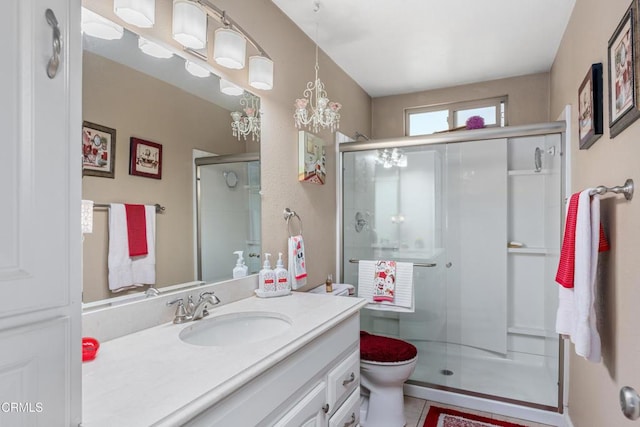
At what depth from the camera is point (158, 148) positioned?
133 centimetres

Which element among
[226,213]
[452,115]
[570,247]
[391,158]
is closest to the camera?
[570,247]

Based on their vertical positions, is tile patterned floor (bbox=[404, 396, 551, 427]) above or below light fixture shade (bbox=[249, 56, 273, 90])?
below

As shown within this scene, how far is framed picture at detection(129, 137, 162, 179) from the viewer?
1.24 m

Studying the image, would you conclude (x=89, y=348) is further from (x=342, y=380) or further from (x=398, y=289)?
(x=398, y=289)

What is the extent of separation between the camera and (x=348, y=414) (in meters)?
1.53

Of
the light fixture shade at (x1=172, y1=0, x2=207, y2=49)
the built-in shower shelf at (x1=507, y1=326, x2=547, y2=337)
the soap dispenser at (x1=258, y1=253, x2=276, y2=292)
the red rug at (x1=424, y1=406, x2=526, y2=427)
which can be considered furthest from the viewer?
the built-in shower shelf at (x1=507, y1=326, x2=547, y2=337)

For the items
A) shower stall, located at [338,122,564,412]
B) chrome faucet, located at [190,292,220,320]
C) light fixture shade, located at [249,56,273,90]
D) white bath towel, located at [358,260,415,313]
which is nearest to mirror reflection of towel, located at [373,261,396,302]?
white bath towel, located at [358,260,415,313]

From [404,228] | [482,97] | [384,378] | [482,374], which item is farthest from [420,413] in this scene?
[482,97]

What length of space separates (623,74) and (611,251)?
0.62m

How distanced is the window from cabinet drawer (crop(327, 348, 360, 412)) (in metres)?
2.29

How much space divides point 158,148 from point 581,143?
1.96 meters

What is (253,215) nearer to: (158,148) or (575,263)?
(158,148)

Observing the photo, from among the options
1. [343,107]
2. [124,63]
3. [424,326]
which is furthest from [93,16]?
[424,326]

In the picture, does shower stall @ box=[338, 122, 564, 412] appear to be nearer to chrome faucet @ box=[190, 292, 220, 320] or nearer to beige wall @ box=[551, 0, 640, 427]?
→ beige wall @ box=[551, 0, 640, 427]
